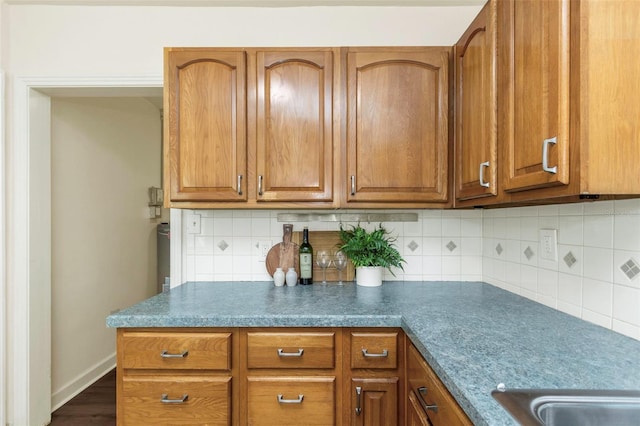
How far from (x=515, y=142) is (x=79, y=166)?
2.92 metres

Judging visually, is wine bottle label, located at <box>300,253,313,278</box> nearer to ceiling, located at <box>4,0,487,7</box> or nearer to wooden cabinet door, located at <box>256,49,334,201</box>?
wooden cabinet door, located at <box>256,49,334,201</box>

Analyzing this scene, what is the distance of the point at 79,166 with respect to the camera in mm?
2658

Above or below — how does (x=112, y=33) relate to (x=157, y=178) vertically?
above

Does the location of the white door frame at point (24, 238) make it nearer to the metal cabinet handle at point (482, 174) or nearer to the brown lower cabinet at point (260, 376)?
the brown lower cabinet at point (260, 376)

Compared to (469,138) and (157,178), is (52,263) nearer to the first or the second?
(157,178)

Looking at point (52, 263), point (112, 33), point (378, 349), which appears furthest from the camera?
point (52, 263)

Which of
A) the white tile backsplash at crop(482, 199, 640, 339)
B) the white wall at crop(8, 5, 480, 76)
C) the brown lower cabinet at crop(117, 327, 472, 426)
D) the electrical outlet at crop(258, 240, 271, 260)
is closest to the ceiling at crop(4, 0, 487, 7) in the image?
the white wall at crop(8, 5, 480, 76)

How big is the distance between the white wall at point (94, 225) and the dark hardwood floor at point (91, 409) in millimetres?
76

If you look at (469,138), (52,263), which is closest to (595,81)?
(469,138)

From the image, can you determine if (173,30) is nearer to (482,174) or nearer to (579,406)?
(482,174)

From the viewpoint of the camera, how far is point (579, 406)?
0.73 m

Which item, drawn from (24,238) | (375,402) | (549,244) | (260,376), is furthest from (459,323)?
(24,238)

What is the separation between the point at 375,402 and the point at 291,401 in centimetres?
33

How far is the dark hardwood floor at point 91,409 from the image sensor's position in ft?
7.32
